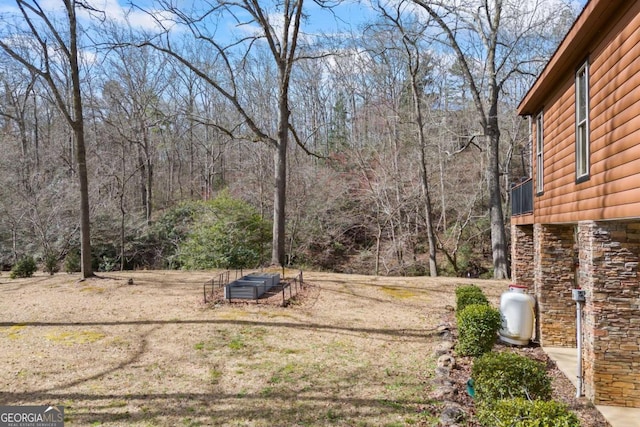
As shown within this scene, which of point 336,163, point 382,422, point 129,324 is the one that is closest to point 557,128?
point 382,422

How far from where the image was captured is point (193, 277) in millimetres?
12609

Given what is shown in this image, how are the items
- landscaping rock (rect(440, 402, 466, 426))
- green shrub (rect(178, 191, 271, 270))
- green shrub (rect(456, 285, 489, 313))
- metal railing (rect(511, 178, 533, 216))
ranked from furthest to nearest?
green shrub (rect(178, 191, 271, 270)) → metal railing (rect(511, 178, 533, 216)) → green shrub (rect(456, 285, 489, 313)) → landscaping rock (rect(440, 402, 466, 426))

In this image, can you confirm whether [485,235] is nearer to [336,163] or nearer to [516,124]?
[516,124]

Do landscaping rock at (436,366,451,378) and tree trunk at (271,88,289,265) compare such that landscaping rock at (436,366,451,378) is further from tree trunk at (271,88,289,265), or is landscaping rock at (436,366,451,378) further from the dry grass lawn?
tree trunk at (271,88,289,265)

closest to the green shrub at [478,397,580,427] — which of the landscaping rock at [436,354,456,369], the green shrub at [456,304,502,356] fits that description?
the landscaping rock at [436,354,456,369]

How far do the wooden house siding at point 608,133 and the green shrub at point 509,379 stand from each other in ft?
→ 6.32

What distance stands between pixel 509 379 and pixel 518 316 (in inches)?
128

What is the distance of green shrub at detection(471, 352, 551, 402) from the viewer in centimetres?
432

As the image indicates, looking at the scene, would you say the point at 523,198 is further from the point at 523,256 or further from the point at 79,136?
the point at 79,136

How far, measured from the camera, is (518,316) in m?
7.25

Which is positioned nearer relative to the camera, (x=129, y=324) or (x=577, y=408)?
(x=577, y=408)

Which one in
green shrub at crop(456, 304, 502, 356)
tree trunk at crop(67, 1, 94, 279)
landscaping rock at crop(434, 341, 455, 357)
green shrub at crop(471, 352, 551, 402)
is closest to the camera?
green shrub at crop(471, 352, 551, 402)

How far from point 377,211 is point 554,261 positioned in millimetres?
12977

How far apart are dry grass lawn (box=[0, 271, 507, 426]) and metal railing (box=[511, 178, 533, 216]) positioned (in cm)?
265
